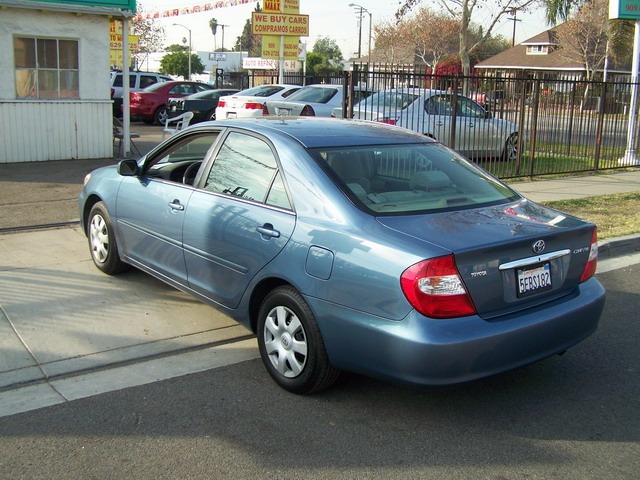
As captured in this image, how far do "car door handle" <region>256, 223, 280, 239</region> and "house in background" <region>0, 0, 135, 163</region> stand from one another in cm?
1016

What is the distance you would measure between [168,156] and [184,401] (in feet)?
8.64

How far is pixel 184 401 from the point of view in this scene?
14.5 feet

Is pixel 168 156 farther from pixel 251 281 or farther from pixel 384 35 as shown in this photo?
pixel 384 35

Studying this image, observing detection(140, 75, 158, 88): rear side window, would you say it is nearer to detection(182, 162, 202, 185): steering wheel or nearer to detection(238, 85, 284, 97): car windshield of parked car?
detection(238, 85, 284, 97): car windshield of parked car

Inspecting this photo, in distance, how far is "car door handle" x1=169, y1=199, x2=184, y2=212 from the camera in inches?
213

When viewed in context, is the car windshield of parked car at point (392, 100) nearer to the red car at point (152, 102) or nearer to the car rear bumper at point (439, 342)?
the car rear bumper at point (439, 342)

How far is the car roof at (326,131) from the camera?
195 inches

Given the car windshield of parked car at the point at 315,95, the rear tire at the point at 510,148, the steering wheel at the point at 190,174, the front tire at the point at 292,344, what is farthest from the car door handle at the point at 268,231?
the car windshield of parked car at the point at 315,95

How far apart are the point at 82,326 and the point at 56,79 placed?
9.40 m

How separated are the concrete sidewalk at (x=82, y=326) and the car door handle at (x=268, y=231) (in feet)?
3.49

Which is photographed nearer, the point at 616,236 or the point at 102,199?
the point at 102,199

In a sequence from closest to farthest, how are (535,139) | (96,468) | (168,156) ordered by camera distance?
(96,468)
(168,156)
(535,139)

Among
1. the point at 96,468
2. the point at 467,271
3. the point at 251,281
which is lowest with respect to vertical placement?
the point at 96,468

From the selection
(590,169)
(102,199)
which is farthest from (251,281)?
(590,169)
